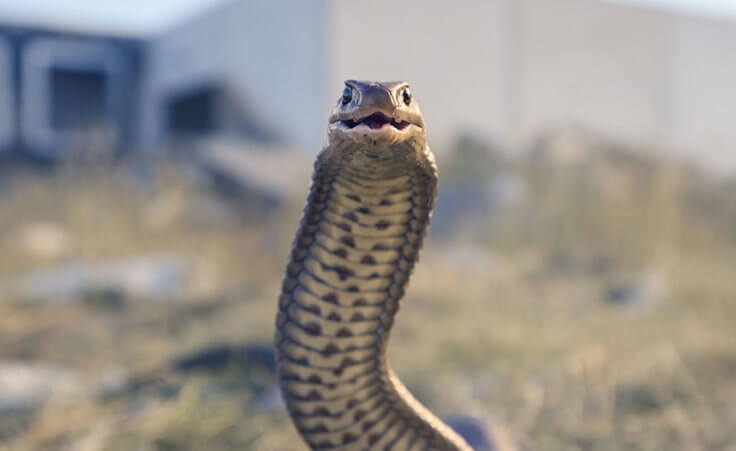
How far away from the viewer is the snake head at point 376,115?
1284 millimetres

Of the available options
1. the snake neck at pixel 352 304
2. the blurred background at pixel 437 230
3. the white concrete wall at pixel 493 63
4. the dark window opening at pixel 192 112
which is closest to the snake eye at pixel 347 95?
the snake neck at pixel 352 304

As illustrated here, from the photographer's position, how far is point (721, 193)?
957 cm

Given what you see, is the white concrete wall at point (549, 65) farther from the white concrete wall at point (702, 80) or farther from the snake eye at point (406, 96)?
the snake eye at point (406, 96)

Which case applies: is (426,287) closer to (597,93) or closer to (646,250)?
(646,250)

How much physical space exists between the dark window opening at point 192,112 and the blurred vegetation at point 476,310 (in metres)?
5.03

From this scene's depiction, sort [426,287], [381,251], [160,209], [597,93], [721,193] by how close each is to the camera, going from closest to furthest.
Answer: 1. [381,251]
2. [426,287]
3. [160,209]
4. [721,193]
5. [597,93]

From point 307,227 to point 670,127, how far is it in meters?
13.0

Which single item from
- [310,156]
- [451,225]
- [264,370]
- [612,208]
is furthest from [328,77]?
[264,370]

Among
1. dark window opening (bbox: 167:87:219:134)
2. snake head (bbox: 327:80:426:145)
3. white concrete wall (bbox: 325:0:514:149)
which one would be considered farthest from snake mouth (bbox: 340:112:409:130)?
dark window opening (bbox: 167:87:219:134)

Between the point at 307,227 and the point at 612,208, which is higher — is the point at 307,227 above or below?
above

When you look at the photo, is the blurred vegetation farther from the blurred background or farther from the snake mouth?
the snake mouth

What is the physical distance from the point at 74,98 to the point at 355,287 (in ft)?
64.8

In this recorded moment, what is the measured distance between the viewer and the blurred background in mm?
3818

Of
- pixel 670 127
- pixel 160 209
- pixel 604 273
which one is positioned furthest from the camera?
pixel 670 127
